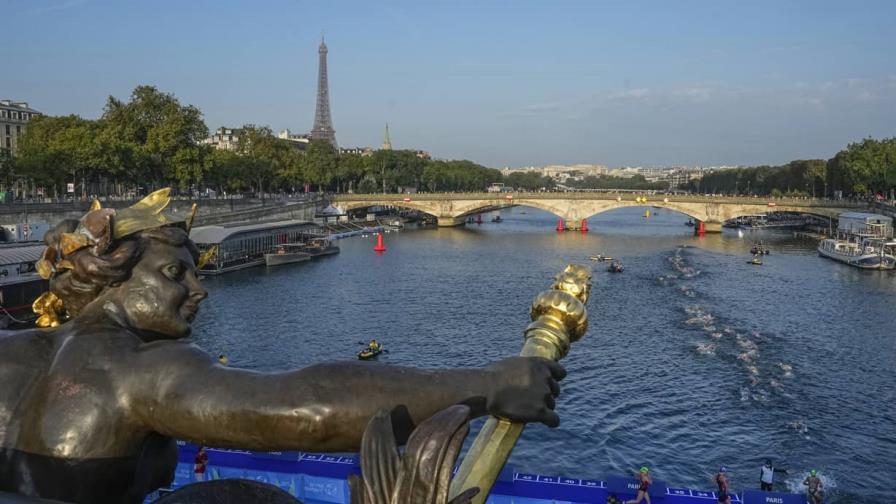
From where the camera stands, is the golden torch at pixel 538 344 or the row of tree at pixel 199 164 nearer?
the golden torch at pixel 538 344

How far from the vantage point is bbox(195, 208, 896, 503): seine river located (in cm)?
1952

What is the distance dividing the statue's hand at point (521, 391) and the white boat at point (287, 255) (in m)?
53.2

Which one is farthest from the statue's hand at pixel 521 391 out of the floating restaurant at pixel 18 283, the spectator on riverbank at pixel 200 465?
the floating restaurant at pixel 18 283

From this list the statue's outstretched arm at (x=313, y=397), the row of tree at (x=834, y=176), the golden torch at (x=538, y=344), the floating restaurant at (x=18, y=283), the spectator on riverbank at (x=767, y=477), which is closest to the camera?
the statue's outstretched arm at (x=313, y=397)

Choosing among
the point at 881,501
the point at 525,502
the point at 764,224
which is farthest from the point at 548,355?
the point at 764,224

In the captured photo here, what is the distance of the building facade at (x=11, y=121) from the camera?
95.9 m

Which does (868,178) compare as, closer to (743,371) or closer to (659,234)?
(659,234)

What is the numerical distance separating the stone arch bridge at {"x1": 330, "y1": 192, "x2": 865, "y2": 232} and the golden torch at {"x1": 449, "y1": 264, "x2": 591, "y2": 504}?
283 ft

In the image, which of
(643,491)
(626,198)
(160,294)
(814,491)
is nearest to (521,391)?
(160,294)

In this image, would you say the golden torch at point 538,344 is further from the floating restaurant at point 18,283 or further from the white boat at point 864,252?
the white boat at point 864,252

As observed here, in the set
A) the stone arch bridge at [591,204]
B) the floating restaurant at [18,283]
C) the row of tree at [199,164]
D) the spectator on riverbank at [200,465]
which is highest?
the row of tree at [199,164]

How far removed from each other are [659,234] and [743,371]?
197 feet

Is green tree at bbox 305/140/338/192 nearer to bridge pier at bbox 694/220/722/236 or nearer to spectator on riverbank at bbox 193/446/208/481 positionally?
bridge pier at bbox 694/220/722/236

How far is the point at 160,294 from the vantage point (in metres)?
2.61
